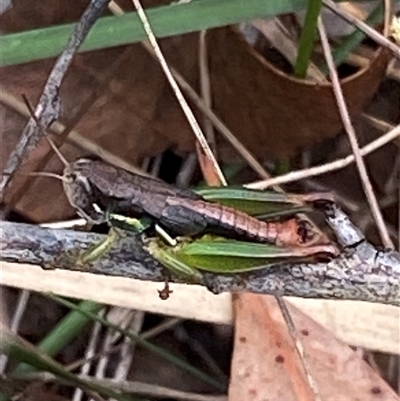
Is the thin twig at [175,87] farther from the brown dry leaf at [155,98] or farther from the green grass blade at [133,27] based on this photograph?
the brown dry leaf at [155,98]

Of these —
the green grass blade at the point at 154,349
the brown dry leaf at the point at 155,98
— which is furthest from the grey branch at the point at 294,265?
the brown dry leaf at the point at 155,98

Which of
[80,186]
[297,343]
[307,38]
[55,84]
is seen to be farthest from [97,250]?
[307,38]

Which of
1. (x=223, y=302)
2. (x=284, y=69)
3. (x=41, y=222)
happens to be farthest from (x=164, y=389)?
(x=284, y=69)

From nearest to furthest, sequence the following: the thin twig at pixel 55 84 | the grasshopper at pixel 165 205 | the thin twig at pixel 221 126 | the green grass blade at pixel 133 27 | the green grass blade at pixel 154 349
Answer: the thin twig at pixel 55 84
the grasshopper at pixel 165 205
the green grass blade at pixel 133 27
the green grass blade at pixel 154 349
the thin twig at pixel 221 126

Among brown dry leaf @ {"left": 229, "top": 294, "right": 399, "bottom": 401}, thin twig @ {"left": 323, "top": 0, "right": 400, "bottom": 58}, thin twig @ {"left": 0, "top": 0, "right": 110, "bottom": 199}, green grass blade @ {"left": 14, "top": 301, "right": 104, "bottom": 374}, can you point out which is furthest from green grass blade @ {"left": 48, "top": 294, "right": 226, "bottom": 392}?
thin twig @ {"left": 323, "top": 0, "right": 400, "bottom": 58}

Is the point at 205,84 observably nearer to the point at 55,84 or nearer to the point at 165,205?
the point at 165,205

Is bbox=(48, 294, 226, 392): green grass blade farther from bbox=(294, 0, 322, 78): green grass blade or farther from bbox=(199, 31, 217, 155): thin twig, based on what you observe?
bbox=(294, 0, 322, 78): green grass blade
